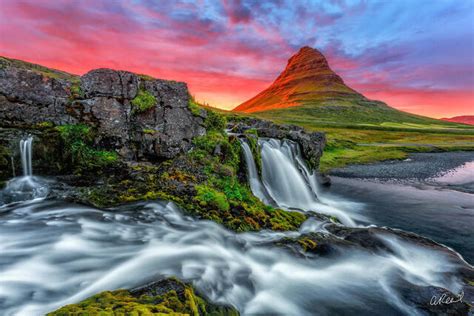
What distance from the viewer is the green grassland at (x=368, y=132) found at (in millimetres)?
43294

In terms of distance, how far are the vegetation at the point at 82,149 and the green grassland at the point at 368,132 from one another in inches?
1040

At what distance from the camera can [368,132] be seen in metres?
92.9

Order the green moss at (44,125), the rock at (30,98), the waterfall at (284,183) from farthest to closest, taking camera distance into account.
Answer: the waterfall at (284,183), the green moss at (44,125), the rock at (30,98)

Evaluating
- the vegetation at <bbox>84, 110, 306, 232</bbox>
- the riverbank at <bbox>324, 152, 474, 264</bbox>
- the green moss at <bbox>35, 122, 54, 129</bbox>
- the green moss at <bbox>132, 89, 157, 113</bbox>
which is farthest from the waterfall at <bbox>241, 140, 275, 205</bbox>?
the green moss at <bbox>35, 122, 54, 129</bbox>

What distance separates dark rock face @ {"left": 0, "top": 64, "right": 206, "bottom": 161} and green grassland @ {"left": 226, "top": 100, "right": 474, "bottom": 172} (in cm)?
2388

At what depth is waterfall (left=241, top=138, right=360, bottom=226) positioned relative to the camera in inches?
539

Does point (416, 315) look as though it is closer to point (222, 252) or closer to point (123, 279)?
point (222, 252)

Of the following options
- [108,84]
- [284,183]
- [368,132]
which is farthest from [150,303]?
[368,132]

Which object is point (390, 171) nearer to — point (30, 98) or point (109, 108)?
point (109, 108)

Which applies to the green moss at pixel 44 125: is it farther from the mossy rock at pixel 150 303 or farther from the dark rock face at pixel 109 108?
the mossy rock at pixel 150 303

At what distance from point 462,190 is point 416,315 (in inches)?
905

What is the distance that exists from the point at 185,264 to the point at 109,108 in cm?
771
